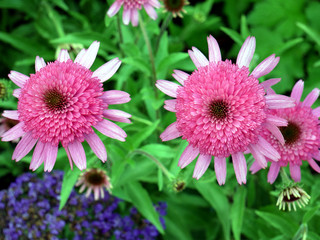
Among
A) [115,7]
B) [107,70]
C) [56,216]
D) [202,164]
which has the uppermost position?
[115,7]

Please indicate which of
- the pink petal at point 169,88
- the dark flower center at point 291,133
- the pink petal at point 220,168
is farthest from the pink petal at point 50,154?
the dark flower center at point 291,133

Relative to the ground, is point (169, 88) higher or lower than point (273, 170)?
higher

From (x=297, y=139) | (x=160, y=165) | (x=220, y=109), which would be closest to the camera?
(x=220, y=109)

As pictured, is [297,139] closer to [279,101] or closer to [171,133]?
[279,101]

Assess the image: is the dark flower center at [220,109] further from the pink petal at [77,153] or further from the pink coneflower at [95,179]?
the pink coneflower at [95,179]

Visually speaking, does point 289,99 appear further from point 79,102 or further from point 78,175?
point 78,175

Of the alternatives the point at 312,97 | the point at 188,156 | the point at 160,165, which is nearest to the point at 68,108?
the point at 188,156

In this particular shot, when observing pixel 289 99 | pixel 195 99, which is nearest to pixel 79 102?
pixel 195 99
